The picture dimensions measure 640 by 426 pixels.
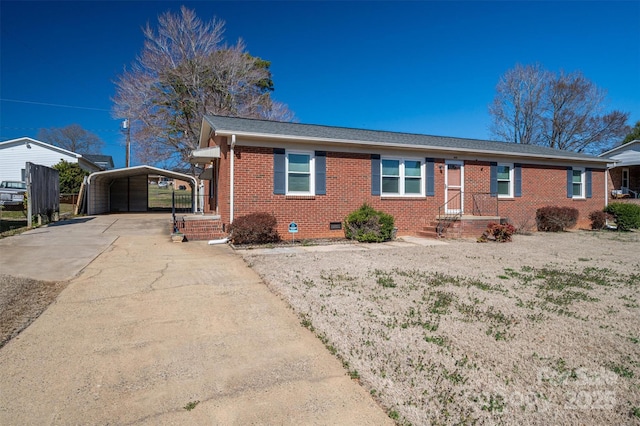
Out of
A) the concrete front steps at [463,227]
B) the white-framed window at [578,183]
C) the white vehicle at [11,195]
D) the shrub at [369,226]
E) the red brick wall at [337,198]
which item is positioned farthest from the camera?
the white vehicle at [11,195]

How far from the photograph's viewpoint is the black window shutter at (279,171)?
10547 millimetres

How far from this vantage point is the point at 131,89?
22.5m

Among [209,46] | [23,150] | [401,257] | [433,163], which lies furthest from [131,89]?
[401,257]

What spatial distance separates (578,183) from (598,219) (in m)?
1.72

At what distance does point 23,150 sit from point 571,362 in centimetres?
3099

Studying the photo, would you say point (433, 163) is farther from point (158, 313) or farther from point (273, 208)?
point (158, 313)

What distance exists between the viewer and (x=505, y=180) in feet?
46.2

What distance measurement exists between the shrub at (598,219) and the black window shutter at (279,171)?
13490 millimetres

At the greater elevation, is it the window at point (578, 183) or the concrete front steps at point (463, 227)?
the window at point (578, 183)

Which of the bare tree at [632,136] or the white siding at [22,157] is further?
the bare tree at [632,136]

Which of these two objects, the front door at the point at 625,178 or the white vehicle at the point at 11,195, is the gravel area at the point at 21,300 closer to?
the white vehicle at the point at 11,195

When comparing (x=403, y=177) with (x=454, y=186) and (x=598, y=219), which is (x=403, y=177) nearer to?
(x=454, y=186)

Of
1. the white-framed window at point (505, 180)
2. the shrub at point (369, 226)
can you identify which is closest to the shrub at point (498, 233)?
the shrub at point (369, 226)

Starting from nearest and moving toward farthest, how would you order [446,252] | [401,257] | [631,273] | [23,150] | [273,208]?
1. [631,273]
2. [401,257]
3. [446,252]
4. [273,208]
5. [23,150]
